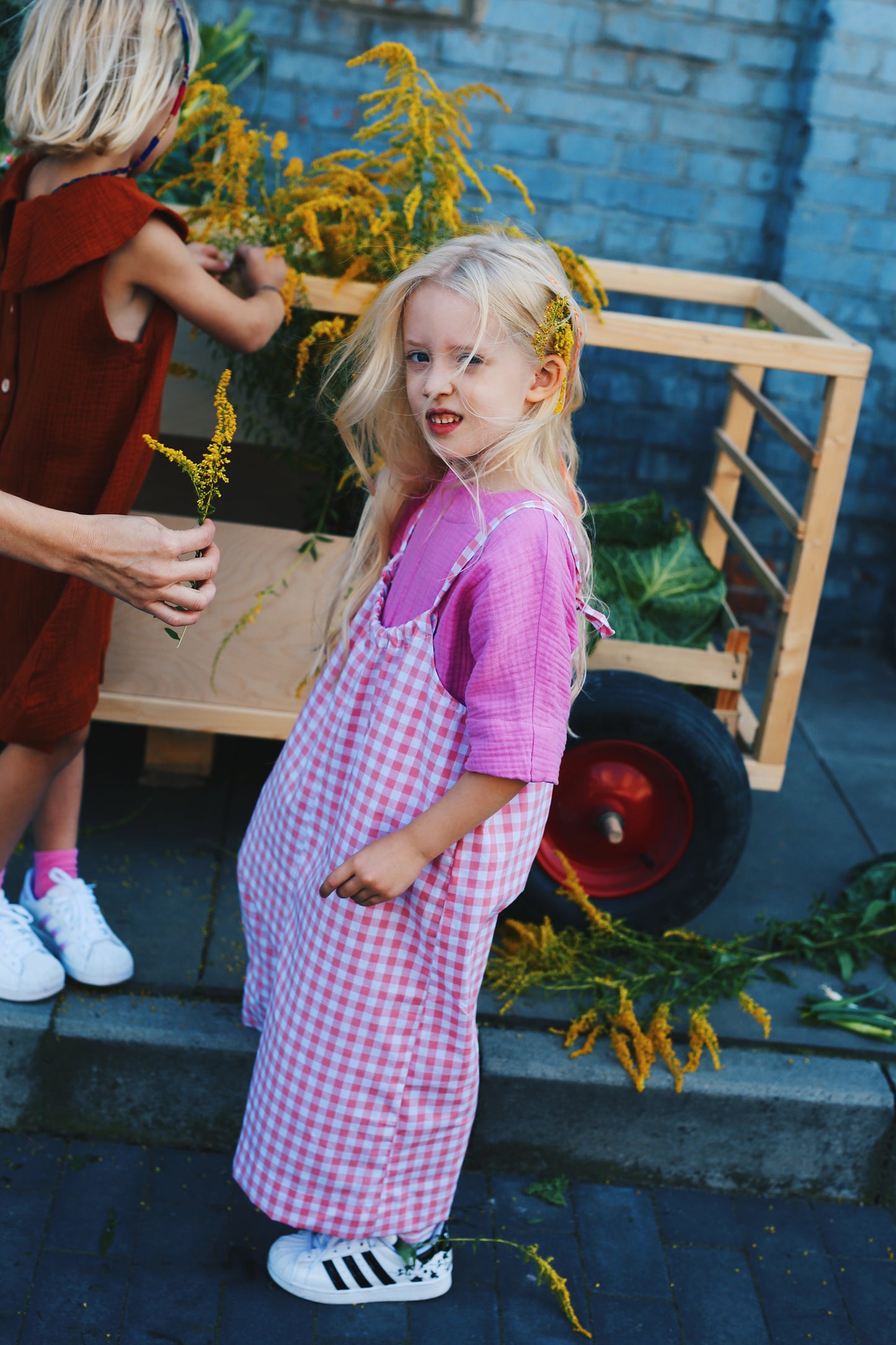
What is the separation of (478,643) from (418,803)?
0.26m

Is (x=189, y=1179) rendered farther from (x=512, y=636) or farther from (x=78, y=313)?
(x=78, y=313)

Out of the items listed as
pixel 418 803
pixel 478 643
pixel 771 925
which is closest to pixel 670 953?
pixel 771 925

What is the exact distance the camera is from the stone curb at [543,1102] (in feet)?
7.30

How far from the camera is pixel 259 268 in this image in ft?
7.34

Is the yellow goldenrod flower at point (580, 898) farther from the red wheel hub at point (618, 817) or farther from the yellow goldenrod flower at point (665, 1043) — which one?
the yellow goldenrod flower at point (665, 1043)

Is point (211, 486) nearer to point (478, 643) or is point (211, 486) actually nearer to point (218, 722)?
point (478, 643)

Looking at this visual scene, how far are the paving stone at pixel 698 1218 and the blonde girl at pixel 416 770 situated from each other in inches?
18.8

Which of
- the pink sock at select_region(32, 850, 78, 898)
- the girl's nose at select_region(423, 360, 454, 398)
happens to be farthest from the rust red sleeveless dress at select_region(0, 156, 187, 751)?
the girl's nose at select_region(423, 360, 454, 398)

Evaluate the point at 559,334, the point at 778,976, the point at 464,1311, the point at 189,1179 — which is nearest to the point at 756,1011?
the point at 778,976

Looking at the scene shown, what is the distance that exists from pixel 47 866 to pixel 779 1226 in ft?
5.15

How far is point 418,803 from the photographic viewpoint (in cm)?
171

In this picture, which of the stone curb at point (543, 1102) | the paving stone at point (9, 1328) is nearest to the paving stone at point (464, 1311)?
the stone curb at point (543, 1102)

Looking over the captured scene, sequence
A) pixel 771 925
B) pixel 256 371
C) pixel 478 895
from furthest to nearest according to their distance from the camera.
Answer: pixel 771 925 → pixel 256 371 → pixel 478 895

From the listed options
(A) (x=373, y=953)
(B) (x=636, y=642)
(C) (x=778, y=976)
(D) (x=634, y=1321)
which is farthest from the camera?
(B) (x=636, y=642)
